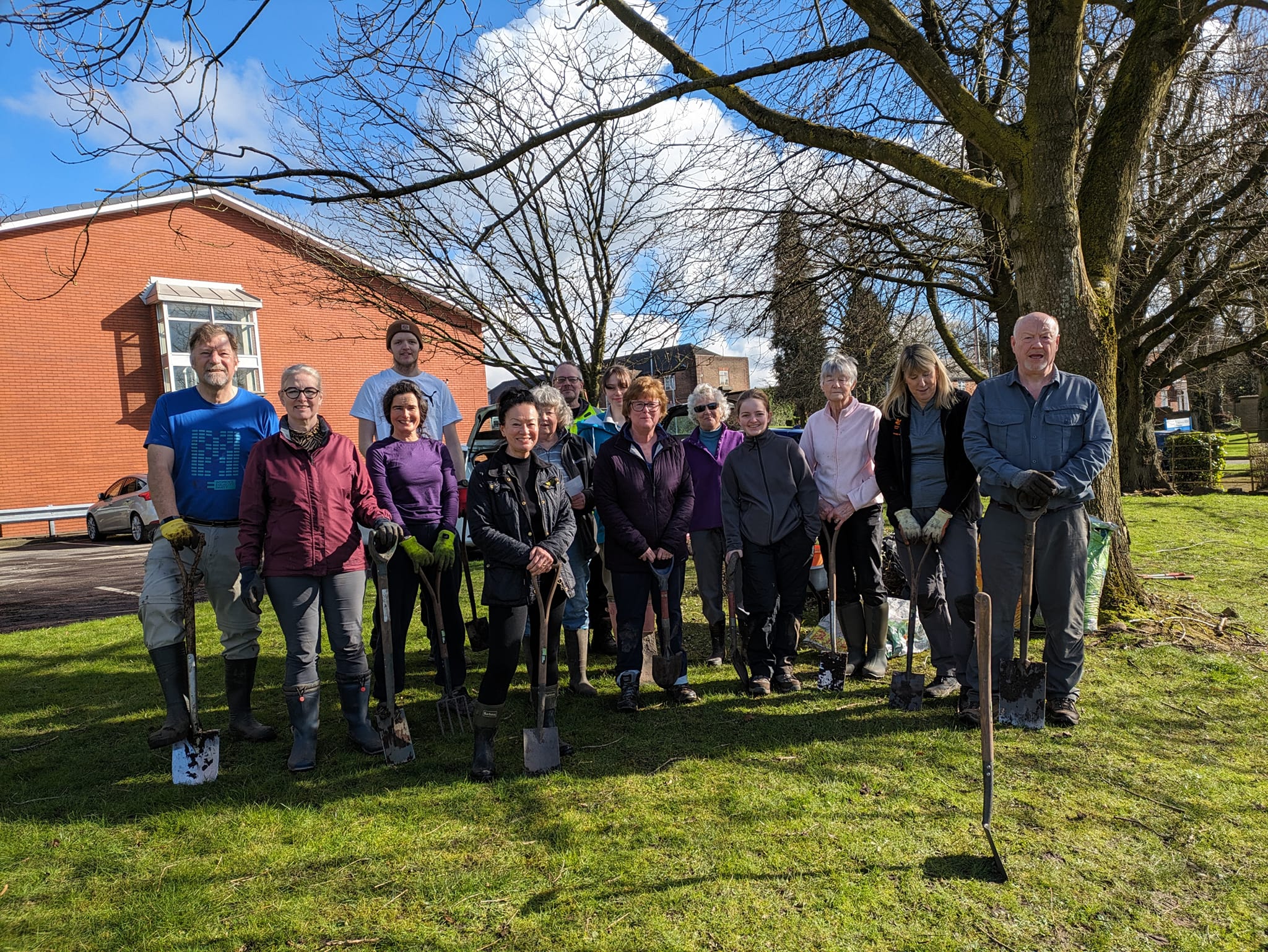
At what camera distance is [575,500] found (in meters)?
4.75

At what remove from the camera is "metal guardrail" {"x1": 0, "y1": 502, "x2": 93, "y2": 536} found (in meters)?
18.4

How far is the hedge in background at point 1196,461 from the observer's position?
52.3ft

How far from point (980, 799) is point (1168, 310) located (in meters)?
13.1

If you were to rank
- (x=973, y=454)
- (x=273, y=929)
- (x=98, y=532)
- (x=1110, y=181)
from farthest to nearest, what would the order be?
(x=98, y=532)
(x=1110, y=181)
(x=973, y=454)
(x=273, y=929)

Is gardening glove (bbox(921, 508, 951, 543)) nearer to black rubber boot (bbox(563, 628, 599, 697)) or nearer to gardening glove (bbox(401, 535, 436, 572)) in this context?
black rubber boot (bbox(563, 628, 599, 697))

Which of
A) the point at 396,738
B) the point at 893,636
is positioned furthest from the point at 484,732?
the point at 893,636

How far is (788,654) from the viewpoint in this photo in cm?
484

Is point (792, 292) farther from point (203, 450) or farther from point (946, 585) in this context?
point (203, 450)

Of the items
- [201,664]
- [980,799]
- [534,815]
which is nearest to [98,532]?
[201,664]

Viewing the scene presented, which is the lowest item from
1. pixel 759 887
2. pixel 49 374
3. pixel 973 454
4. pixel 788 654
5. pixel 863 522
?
pixel 759 887

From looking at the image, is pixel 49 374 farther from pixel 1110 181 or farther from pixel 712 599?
pixel 1110 181

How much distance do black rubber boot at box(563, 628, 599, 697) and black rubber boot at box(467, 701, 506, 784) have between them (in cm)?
109

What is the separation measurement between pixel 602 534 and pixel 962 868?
329 cm

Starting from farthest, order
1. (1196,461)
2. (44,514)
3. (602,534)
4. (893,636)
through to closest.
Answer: (44,514)
(1196,461)
(602,534)
(893,636)
